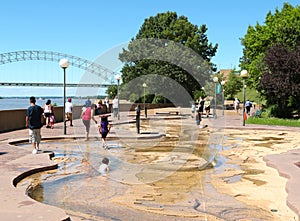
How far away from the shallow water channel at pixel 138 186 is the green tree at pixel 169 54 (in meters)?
40.2

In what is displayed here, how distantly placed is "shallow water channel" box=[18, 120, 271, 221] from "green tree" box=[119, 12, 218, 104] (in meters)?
40.2

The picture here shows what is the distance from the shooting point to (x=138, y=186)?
334 inches

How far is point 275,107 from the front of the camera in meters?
35.0

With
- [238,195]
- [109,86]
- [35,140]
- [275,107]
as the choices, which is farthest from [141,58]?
Result: [238,195]

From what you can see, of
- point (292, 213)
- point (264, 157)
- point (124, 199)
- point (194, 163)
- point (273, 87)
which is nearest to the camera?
point (292, 213)

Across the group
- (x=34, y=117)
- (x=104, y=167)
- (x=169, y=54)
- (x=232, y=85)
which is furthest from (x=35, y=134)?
(x=232, y=85)

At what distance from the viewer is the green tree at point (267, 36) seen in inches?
1425

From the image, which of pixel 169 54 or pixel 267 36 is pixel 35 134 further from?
pixel 169 54

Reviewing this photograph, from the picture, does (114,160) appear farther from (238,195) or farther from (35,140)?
(238,195)

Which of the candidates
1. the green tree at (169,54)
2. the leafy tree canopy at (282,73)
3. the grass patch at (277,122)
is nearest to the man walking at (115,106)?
the grass patch at (277,122)

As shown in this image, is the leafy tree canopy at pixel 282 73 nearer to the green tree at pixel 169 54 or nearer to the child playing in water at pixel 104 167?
the child playing in water at pixel 104 167

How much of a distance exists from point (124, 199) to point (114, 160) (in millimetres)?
4479

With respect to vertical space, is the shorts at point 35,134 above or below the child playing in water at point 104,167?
above

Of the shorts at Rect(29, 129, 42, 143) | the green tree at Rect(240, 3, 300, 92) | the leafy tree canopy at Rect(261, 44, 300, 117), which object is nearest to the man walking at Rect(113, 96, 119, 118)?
the leafy tree canopy at Rect(261, 44, 300, 117)
